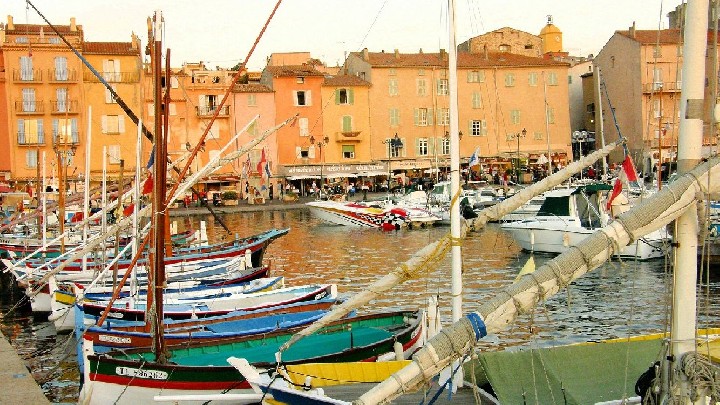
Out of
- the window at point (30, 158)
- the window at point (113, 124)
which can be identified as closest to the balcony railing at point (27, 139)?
the window at point (30, 158)

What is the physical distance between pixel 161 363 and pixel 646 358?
7082mm

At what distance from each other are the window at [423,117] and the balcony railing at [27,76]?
32.1 metres

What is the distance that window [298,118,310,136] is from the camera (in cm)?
7769

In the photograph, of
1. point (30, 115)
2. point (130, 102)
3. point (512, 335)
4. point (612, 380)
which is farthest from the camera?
point (130, 102)

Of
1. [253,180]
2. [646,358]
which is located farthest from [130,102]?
[646,358]

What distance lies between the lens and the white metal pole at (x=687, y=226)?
23.3ft

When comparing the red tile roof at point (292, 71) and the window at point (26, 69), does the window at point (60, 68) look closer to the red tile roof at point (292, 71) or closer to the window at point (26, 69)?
the window at point (26, 69)

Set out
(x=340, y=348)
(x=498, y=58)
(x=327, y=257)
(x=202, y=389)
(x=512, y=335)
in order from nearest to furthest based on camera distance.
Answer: (x=202, y=389) < (x=340, y=348) < (x=512, y=335) < (x=327, y=257) < (x=498, y=58)

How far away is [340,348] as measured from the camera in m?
15.4

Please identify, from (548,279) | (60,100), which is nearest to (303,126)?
(60,100)

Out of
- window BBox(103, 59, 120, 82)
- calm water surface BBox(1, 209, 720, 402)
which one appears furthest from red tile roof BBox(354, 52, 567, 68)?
calm water surface BBox(1, 209, 720, 402)

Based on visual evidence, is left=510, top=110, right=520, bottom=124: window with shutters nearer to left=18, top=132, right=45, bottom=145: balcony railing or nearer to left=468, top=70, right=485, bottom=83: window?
left=468, top=70, right=485, bottom=83: window

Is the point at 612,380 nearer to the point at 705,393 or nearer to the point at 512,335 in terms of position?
the point at 705,393

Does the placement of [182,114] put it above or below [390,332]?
above
